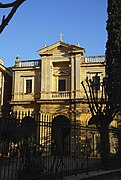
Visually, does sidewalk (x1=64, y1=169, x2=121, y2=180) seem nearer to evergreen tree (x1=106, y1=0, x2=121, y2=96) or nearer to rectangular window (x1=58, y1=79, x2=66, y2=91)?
evergreen tree (x1=106, y1=0, x2=121, y2=96)

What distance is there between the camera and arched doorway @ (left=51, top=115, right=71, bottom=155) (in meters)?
9.09

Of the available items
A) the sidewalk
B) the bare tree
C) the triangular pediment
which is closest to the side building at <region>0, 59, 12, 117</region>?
the triangular pediment

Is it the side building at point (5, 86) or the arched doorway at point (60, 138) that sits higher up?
the side building at point (5, 86)

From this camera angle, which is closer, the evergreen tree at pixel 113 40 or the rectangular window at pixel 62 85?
the evergreen tree at pixel 113 40

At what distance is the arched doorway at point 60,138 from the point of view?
29.8ft

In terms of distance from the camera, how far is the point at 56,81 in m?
34.1

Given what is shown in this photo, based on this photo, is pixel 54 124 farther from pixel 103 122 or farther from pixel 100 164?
pixel 103 122

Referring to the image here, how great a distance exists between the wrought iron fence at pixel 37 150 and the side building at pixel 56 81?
21467 millimetres

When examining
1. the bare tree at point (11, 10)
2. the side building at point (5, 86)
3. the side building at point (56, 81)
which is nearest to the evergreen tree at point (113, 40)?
the side building at point (56, 81)

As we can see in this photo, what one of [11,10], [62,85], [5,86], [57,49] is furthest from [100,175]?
[5,86]

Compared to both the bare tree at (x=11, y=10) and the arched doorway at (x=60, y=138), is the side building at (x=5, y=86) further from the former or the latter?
the bare tree at (x=11, y=10)

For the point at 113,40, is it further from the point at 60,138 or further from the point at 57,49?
the point at 60,138

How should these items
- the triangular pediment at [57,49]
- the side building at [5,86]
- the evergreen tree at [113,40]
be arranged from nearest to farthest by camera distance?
the evergreen tree at [113,40] < the triangular pediment at [57,49] < the side building at [5,86]

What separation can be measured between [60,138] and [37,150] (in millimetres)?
1034
